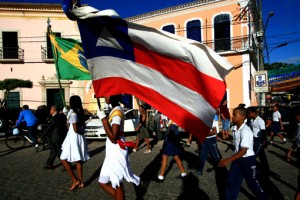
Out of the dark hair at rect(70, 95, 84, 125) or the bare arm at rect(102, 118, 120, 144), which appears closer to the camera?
the bare arm at rect(102, 118, 120, 144)

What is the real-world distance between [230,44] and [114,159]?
1887cm

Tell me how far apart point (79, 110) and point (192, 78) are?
9.73 ft

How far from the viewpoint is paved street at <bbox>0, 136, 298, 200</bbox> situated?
5102 mm

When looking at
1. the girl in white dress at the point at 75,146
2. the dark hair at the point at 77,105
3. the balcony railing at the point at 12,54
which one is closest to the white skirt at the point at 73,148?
the girl in white dress at the point at 75,146

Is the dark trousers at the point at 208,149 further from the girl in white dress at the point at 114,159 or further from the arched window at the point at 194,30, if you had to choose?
the arched window at the point at 194,30

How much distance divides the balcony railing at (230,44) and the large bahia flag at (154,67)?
18.3 m

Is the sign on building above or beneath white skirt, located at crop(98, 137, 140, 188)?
above

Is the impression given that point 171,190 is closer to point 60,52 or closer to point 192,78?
point 192,78

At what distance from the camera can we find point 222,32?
21375 mm

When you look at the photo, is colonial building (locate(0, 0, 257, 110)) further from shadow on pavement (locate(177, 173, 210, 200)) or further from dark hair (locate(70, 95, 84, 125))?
dark hair (locate(70, 95, 84, 125))

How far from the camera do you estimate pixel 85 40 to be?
11.5 ft

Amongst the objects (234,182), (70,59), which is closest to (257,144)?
(234,182)

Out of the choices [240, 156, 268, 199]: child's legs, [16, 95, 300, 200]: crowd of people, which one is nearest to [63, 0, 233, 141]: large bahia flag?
[16, 95, 300, 200]: crowd of people

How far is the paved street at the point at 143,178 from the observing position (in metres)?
5.10
